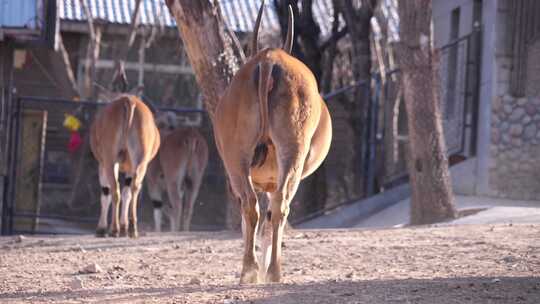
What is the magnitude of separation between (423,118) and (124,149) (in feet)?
12.1

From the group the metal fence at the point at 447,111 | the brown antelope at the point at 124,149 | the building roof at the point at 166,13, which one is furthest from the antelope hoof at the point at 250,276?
the building roof at the point at 166,13

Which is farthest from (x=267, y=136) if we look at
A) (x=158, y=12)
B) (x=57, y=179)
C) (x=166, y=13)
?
(x=166, y=13)

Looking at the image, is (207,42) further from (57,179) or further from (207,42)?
(57,179)

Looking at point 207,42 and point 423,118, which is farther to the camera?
point 423,118

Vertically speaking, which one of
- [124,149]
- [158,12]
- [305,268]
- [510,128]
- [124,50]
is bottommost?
[305,268]

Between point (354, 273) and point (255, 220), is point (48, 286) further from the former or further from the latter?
point (354, 273)

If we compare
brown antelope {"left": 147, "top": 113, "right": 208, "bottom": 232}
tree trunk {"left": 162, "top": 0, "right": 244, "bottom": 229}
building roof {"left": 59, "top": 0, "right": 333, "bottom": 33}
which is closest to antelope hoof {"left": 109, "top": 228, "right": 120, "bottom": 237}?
tree trunk {"left": 162, "top": 0, "right": 244, "bottom": 229}

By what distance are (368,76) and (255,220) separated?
523 inches

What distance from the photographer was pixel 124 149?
13750 mm

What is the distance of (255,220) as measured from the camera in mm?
7332

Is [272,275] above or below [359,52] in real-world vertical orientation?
below

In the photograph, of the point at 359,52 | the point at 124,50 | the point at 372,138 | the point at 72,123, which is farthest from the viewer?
the point at 124,50

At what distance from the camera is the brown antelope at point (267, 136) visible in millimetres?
7293

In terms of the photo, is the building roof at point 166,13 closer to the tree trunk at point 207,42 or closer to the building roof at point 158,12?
the building roof at point 158,12
